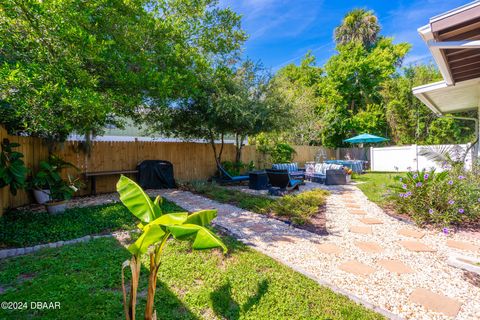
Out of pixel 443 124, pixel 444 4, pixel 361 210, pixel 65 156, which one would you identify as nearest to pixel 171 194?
pixel 65 156

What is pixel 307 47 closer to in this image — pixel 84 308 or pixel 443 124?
pixel 443 124

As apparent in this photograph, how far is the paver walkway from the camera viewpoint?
2.42m

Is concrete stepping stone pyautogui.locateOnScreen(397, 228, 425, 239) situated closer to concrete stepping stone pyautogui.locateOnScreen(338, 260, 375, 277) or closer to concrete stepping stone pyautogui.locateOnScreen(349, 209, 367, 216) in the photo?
concrete stepping stone pyautogui.locateOnScreen(349, 209, 367, 216)

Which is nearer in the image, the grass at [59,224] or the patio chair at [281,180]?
the grass at [59,224]

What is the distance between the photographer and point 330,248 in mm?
3758

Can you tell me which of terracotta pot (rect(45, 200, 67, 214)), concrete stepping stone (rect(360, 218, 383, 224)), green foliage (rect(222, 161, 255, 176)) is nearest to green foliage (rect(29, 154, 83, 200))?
terracotta pot (rect(45, 200, 67, 214))

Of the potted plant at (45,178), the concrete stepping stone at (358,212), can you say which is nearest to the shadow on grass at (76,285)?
the potted plant at (45,178)

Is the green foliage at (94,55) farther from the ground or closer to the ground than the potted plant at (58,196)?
farther from the ground

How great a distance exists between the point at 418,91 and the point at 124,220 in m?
7.89

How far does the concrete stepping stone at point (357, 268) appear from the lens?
9.80ft

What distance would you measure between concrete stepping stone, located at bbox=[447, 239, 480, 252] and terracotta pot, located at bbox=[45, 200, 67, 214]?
767cm

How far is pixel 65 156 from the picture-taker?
7.64 metres

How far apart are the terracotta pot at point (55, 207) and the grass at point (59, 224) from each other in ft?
0.37

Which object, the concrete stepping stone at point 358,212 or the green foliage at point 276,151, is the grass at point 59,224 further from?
the green foliage at point 276,151
